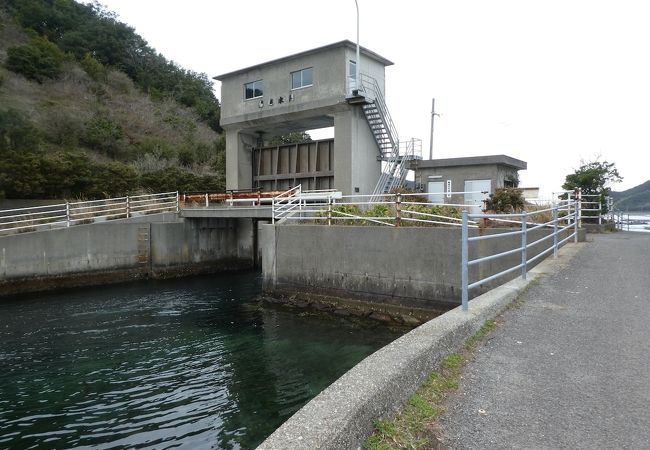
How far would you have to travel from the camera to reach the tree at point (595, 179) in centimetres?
1914

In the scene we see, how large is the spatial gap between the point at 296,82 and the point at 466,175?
10.2 meters

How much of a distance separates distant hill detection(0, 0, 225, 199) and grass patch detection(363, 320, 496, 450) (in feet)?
84.9

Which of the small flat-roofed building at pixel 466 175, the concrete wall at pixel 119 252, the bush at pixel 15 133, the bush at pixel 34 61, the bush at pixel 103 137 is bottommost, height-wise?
the concrete wall at pixel 119 252

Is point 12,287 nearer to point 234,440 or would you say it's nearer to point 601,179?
point 234,440

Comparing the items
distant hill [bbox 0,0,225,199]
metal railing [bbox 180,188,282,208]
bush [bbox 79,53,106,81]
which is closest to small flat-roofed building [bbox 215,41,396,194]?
metal railing [bbox 180,188,282,208]

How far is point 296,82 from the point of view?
23.2 m

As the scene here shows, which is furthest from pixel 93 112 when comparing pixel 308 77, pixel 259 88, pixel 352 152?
pixel 352 152

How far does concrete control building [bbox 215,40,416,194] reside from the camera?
21.6m

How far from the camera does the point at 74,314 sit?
1322cm

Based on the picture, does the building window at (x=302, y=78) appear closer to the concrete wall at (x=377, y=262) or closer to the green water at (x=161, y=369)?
the concrete wall at (x=377, y=262)

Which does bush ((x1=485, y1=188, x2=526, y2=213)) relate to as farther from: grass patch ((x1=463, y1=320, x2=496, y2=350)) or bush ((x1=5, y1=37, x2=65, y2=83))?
bush ((x1=5, y1=37, x2=65, y2=83))

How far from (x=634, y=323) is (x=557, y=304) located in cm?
104

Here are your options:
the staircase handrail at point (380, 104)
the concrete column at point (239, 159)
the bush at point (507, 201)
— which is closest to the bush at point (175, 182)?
the concrete column at point (239, 159)

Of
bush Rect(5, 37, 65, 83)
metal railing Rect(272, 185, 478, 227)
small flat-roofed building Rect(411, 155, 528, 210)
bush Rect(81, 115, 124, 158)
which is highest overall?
bush Rect(5, 37, 65, 83)
